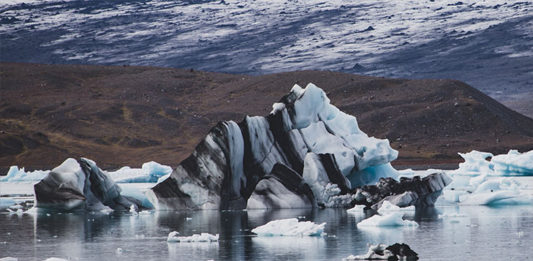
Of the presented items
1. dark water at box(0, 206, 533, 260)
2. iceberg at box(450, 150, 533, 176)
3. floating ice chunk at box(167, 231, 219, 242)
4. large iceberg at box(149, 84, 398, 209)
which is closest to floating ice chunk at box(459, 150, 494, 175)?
iceberg at box(450, 150, 533, 176)

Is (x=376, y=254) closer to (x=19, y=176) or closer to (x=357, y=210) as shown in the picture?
(x=357, y=210)

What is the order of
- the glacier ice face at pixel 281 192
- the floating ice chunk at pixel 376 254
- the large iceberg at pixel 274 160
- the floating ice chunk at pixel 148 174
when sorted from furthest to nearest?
the floating ice chunk at pixel 148 174 → the large iceberg at pixel 274 160 → the glacier ice face at pixel 281 192 → the floating ice chunk at pixel 376 254

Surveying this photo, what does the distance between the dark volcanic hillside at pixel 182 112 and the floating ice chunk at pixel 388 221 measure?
51637 millimetres

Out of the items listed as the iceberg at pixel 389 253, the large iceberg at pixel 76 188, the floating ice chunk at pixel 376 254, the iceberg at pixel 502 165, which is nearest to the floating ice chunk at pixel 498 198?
the iceberg at pixel 502 165

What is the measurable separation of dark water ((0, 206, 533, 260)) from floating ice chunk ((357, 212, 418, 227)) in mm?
259

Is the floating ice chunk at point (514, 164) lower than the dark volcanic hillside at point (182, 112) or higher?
lower

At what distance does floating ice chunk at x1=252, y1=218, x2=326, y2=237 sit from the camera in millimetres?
24416

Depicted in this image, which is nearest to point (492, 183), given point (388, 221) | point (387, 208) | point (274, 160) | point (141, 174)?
point (387, 208)

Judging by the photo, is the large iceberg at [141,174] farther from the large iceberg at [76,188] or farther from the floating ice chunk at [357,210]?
the floating ice chunk at [357,210]

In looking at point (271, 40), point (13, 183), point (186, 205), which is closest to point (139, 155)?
point (13, 183)

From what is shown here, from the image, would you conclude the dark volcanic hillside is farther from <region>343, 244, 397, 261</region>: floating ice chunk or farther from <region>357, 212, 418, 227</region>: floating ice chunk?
<region>343, 244, 397, 261</region>: floating ice chunk

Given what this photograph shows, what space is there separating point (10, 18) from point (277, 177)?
17698 centimetres

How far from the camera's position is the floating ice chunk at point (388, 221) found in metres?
26.3

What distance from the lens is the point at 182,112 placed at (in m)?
102
